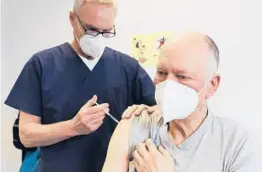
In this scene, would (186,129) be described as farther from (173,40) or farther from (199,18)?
(199,18)

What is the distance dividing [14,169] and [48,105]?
3.86 ft

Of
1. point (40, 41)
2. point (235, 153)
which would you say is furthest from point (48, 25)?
point (235, 153)

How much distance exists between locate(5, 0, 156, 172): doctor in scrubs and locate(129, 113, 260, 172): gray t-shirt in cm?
28

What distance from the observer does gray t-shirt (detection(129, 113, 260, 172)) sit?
4.05ft

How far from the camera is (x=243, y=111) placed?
5.53ft

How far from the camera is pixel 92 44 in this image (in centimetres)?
158

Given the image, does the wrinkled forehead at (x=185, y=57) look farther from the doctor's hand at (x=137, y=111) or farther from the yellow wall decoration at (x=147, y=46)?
the yellow wall decoration at (x=147, y=46)

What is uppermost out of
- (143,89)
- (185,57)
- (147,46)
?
(185,57)

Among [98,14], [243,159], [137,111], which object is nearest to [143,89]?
[137,111]

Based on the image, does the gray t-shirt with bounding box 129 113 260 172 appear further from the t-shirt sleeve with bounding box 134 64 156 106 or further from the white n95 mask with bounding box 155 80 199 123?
the t-shirt sleeve with bounding box 134 64 156 106

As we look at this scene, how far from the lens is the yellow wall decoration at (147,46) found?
Result: 6.31ft

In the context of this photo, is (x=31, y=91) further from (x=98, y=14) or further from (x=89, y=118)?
(x=98, y=14)

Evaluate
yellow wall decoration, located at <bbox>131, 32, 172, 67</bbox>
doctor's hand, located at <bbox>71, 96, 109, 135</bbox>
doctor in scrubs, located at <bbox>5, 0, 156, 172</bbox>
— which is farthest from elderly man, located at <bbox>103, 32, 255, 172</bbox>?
yellow wall decoration, located at <bbox>131, 32, 172, 67</bbox>

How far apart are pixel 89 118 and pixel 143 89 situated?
1.13 ft
